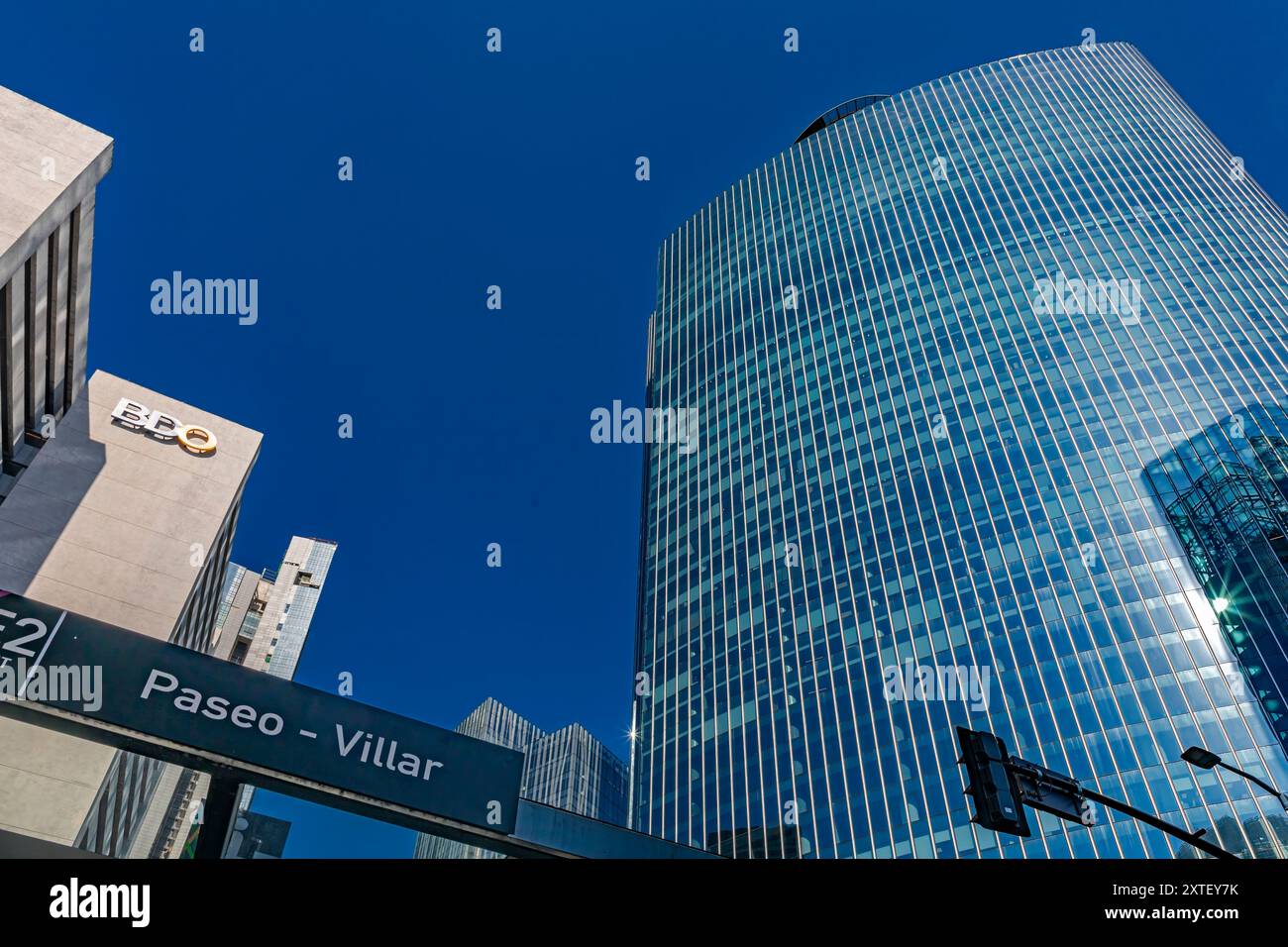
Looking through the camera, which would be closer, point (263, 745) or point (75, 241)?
point (263, 745)

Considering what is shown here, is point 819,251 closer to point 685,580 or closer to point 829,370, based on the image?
point 829,370

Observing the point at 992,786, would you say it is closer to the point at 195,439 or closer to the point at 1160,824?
the point at 1160,824

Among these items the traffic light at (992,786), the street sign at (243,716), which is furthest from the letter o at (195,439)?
the traffic light at (992,786)

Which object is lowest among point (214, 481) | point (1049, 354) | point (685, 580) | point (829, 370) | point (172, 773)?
point (172, 773)

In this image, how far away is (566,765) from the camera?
172875 millimetres

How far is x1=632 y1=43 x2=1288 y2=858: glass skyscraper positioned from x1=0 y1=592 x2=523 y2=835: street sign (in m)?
59.6

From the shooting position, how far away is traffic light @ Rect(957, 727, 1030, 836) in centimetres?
1202

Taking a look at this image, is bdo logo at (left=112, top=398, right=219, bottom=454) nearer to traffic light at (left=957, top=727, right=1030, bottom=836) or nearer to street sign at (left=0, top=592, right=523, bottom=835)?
street sign at (left=0, top=592, right=523, bottom=835)

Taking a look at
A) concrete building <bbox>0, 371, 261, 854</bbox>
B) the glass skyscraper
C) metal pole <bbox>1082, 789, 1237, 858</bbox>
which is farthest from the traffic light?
the glass skyscraper

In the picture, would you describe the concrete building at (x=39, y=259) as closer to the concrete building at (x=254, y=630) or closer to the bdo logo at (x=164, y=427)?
the bdo logo at (x=164, y=427)

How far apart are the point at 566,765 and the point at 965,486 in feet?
390
